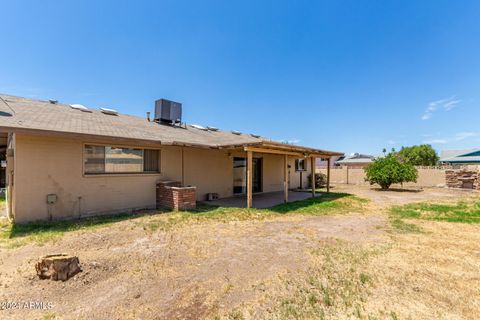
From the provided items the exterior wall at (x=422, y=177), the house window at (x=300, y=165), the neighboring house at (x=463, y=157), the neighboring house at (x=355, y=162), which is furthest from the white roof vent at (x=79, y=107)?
the neighboring house at (x=463, y=157)

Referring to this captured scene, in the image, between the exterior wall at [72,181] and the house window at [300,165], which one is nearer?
the exterior wall at [72,181]

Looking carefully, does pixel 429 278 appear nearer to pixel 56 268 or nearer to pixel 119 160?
pixel 56 268

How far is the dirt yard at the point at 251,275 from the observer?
8.08 feet

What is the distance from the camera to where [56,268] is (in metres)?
2.96

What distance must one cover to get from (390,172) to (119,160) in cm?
1578

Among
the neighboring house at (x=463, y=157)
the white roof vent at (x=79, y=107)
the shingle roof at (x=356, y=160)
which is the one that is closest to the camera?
the white roof vent at (x=79, y=107)

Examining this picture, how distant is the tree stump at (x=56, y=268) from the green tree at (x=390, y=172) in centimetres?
1706

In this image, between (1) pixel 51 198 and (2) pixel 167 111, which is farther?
(2) pixel 167 111

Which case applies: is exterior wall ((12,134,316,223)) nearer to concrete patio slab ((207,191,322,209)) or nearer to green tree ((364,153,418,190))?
concrete patio slab ((207,191,322,209))

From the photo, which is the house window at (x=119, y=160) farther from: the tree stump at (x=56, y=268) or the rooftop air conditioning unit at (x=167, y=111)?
the tree stump at (x=56, y=268)

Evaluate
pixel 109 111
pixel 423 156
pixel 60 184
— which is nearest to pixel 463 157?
pixel 423 156

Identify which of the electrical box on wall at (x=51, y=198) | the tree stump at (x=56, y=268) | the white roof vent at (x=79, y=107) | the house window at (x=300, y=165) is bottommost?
the tree stump at (x=56, y=268)

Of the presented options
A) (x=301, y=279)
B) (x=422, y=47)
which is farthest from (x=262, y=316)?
(x=422, y=47)

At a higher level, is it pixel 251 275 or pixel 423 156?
pixel 423 156
